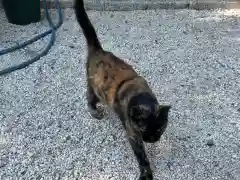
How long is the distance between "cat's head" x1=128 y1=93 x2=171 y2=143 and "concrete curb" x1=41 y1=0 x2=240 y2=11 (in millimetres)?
3375

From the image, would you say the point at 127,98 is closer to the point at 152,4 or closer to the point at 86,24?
the point at 86,24

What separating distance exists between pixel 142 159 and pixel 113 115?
0.84 meters

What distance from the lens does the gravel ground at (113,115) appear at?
3.15 metres

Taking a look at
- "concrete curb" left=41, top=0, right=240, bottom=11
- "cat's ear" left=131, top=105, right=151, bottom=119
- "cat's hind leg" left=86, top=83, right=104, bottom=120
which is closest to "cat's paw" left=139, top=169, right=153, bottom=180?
"cat's ear" left=131, top=105, right=151, bottom=119

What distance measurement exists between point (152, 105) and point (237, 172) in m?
0.99

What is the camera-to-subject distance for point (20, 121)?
12.0 ft

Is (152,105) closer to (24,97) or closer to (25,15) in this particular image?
(24,97)

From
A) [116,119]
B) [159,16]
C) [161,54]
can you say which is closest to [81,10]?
[116,119]

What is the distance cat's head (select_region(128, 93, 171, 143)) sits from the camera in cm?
253

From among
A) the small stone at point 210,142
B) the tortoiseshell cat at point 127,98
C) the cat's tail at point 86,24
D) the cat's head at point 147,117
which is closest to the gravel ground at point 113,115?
the small stone at point 210,142

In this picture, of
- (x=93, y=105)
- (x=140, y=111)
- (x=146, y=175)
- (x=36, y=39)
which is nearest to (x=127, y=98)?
(x=140, y=111)

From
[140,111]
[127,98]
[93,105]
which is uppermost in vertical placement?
[140,111]

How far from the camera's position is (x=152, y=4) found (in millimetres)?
5805

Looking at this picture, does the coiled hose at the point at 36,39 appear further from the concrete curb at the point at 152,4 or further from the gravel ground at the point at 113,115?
the concrete curb at the point at 152,4
